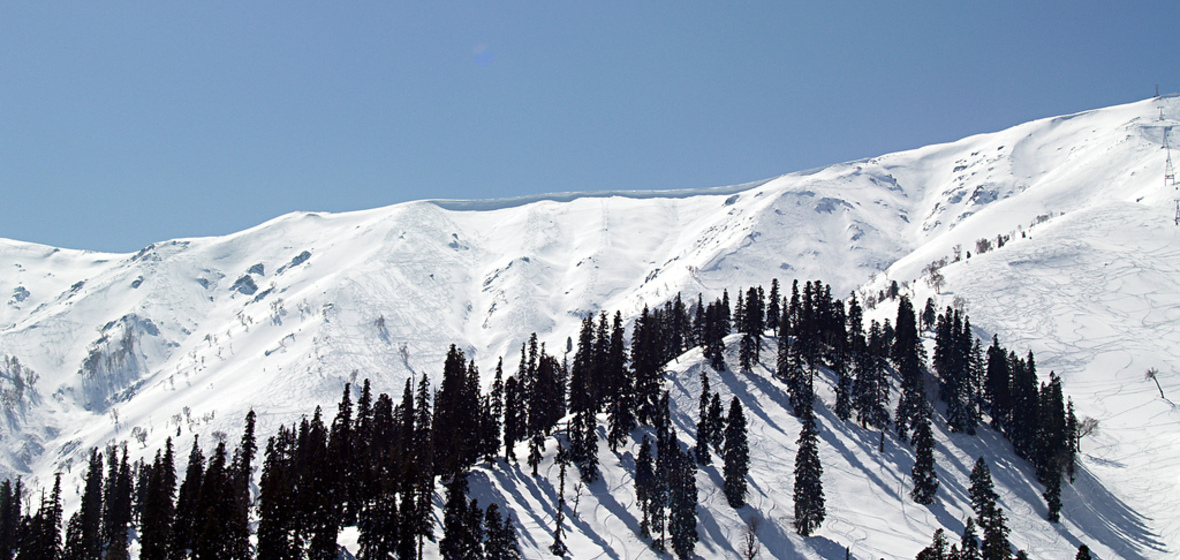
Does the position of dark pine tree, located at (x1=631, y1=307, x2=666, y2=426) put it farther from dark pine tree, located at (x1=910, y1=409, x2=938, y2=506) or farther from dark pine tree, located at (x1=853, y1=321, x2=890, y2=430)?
dark pine tree, located at (x1=910, y1=409, x2=938, y2=506)

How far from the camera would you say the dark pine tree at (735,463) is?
102 m

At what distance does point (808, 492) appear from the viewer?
326 feet

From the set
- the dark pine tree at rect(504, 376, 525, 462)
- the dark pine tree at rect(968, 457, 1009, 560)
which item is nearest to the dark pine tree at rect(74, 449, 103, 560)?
the dark pine tree at rect(504, 376, 525, 462)

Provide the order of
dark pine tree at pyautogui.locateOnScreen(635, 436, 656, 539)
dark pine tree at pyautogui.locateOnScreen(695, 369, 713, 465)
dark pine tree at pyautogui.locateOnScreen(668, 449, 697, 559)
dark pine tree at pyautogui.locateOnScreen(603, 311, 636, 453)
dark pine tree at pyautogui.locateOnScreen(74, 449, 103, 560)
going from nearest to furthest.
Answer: dark pine tree at pyautogui.locateOnScreen(668, 449, 697, 559) < dark pine tree at pyautogui.locateOnScreen(74, 449, 103, 560) < dark pine tree at pyautogui.locateOnScreen(635, 436, 656, 539) < dark pine tree at pyautogui.locateOnScreen(695, 369, 713, 465) < dark pine tree at pyautogui.locateOnScreen(603, 311, 636, 453)

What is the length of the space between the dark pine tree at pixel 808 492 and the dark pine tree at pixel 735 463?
6.79 meters

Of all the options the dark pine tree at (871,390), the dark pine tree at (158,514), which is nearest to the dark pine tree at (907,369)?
the dark pine tree at (871,390)

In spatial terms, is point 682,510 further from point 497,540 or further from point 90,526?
point 90,526

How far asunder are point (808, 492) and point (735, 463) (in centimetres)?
969

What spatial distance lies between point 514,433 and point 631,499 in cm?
1851

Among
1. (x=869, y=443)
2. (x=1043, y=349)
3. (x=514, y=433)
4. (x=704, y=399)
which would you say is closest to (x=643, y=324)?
(x=704, y=399)

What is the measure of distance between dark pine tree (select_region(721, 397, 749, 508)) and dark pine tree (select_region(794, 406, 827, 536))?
6790 millimetres

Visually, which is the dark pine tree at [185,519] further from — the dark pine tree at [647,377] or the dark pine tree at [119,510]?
the dark pine tree at [647,377]

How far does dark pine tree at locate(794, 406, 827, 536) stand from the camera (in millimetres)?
99375

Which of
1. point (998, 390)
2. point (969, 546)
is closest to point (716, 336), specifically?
point (998, 390)
